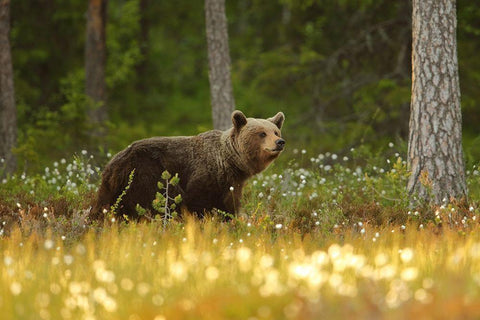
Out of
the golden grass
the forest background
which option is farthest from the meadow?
the forest background

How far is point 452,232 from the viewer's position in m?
7.11

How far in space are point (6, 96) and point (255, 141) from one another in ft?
24.8

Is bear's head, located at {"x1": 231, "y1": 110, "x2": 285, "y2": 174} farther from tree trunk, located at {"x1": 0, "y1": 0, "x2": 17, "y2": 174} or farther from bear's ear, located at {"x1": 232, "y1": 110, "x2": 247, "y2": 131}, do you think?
tree trunk, located at {"x1": 0, "y1": 0, "x2": 17, "y2": 174}

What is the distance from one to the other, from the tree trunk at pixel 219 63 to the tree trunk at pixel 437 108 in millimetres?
4662

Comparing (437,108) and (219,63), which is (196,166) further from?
(219,63)

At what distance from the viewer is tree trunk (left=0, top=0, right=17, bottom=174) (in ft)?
47.5

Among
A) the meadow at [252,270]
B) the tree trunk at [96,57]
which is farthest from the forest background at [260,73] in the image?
the meadow at [252,270]

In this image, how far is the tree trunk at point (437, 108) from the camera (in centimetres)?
939

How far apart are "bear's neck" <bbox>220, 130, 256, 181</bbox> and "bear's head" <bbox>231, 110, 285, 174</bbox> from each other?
1 centimetres

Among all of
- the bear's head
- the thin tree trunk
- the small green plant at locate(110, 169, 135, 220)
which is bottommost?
the small green plant at locate(110, 169, 135, 220)

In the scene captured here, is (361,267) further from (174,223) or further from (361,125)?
(361,125)

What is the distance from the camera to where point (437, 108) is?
948 cm

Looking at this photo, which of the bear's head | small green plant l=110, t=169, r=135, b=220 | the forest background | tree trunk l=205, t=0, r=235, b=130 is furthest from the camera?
the forest background

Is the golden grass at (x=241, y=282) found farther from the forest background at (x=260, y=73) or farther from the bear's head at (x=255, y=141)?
the forest background at (x=260, y=73)
